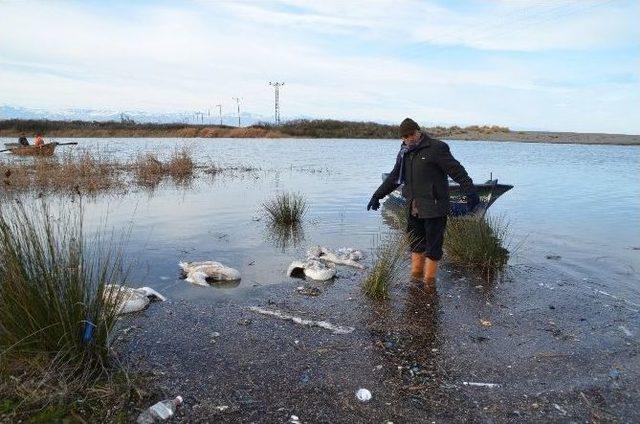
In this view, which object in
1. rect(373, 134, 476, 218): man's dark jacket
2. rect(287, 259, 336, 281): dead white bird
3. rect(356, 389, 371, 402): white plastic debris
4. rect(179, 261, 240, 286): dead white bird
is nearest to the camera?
rect(356, 389, 371, 402): white plastic debris

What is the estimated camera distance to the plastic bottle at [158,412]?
3420 mm

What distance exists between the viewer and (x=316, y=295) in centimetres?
640

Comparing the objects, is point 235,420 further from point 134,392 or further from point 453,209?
point 453,209

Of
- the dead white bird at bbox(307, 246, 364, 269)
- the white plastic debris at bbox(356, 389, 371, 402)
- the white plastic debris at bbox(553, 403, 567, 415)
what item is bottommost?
the dead white bird at bbox(307, 246, 364, 269)

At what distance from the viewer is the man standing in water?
20.2ft

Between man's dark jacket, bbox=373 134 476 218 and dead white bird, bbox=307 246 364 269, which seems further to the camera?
dead white bird, bbox=307 246 364 269

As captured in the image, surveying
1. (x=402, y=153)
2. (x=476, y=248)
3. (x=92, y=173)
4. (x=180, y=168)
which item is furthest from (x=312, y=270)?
(x=180, y=168)

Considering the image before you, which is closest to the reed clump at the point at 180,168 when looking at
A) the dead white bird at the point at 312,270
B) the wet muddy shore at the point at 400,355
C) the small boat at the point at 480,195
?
the small boat at the point at 480,195

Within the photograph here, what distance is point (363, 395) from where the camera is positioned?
3.84 m

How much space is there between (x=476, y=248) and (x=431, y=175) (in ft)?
6.68

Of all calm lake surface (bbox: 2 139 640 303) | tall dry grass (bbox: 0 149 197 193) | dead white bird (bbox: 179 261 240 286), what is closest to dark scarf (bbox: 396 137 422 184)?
calm lake surface (bbox: 2 139 640 303)

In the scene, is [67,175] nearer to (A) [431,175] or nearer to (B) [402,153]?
(B) [402,153]

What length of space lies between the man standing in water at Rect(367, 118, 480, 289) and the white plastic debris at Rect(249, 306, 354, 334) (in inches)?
71.9

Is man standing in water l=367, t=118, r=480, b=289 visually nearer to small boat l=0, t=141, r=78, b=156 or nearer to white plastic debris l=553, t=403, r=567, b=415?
white plastic debris l=553, t=403, r=567, b=415
